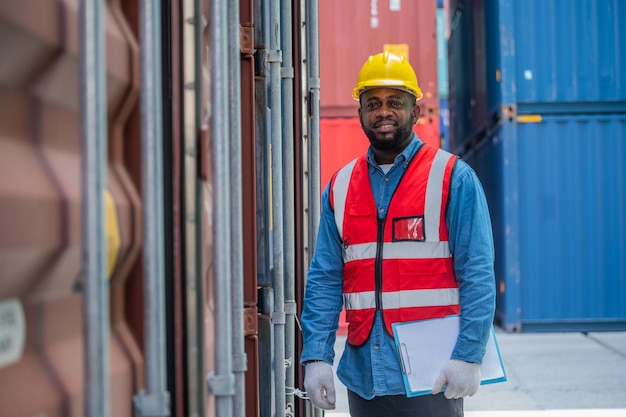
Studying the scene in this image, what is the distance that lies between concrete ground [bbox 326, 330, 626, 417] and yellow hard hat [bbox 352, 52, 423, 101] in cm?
335

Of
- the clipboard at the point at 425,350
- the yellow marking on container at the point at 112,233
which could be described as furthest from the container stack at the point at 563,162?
the yellow marking on container at the point at 112,233

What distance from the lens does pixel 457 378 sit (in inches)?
113

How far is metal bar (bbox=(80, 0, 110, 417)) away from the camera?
132cm

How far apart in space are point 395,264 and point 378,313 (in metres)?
0.17

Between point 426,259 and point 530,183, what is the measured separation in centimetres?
770

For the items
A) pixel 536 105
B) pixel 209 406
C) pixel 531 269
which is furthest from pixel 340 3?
pixel 209 406

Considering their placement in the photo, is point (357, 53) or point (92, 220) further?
point (357, 53)

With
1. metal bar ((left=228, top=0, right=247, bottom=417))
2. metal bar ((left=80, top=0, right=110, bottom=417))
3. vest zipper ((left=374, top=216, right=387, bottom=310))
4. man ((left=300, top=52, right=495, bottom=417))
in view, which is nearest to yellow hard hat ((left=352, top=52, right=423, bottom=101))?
man ((left=300, top=52, right=495, bottom=417))

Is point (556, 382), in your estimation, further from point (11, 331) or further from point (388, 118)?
point (11, 331)

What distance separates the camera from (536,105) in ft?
34.0

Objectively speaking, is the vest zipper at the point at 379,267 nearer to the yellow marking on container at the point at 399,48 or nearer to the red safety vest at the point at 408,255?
the red safety vest at the point at 408,255

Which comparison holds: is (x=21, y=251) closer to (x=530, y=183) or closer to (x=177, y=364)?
(x=177, y=364)

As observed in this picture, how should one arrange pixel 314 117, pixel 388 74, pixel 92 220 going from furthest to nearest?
1. pixel 314 117
2. pixel 388 74
3. pixel 92 220

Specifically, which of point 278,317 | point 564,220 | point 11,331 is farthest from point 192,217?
point 564,220
